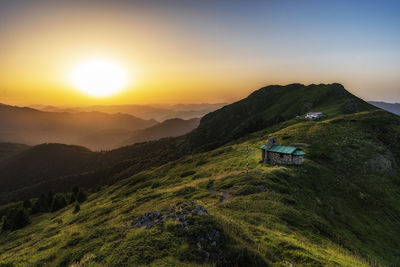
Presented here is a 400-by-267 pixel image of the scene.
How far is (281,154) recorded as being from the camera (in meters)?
43.6

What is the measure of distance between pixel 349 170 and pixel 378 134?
26.7 meters

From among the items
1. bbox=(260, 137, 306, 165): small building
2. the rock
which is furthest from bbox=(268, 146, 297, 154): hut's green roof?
the rock

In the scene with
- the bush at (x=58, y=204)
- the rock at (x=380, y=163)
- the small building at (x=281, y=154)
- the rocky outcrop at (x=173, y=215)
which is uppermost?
the rocky outcrop at (x=173, y=215)

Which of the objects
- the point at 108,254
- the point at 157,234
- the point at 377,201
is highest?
the point at 157,234

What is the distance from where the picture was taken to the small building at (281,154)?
1649 inches

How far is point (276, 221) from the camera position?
21.1m

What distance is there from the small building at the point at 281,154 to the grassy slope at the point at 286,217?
8.04 feet

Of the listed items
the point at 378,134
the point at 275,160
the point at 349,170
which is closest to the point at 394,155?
the point at 378,134

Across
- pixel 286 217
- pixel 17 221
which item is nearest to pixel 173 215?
pixel 286 217

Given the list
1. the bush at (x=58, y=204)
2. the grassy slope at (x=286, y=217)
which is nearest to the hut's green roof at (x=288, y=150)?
the grassy slope at (x=286, y=217)

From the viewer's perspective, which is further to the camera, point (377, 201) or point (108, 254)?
point (377, 201)

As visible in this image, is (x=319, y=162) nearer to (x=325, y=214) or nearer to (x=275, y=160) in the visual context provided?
(x=275, y=160)

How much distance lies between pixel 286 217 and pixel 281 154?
2292 cm

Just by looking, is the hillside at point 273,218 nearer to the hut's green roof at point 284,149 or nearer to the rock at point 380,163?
the rock at point 380,163
